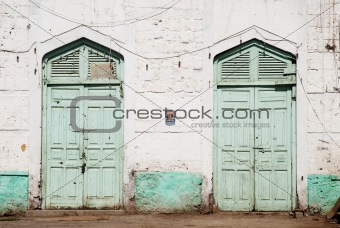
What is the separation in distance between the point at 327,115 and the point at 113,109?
391cm

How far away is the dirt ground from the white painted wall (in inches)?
17.6

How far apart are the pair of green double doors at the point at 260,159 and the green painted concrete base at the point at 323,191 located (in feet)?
1.16

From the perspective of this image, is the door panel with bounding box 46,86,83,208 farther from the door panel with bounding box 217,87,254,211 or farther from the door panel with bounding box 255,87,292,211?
the door panel with bounding box 255,87,292,211

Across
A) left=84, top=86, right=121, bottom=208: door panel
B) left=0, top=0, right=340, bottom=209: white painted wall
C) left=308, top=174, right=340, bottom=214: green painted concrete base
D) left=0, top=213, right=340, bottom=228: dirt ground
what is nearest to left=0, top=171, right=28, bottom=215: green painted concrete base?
left=0, top=0, right=340, bottom=209: white painted wall

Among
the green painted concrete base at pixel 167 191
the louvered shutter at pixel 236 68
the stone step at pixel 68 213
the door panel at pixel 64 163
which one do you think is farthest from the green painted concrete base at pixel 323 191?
the door panel at pixel 64 163

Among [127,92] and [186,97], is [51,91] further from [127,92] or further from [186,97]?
[186,97]

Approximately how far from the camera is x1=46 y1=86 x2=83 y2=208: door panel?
888cm

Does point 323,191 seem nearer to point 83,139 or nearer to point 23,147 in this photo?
point 83,139

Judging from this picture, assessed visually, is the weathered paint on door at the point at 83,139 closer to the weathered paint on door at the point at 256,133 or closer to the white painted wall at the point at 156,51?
the white painted wall at the point at 156,51

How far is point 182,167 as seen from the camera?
8.82 meters

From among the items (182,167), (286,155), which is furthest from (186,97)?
(286,155)

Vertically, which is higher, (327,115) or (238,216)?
(327,115)

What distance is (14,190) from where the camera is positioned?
8781mm

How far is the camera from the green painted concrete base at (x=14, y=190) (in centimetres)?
878
